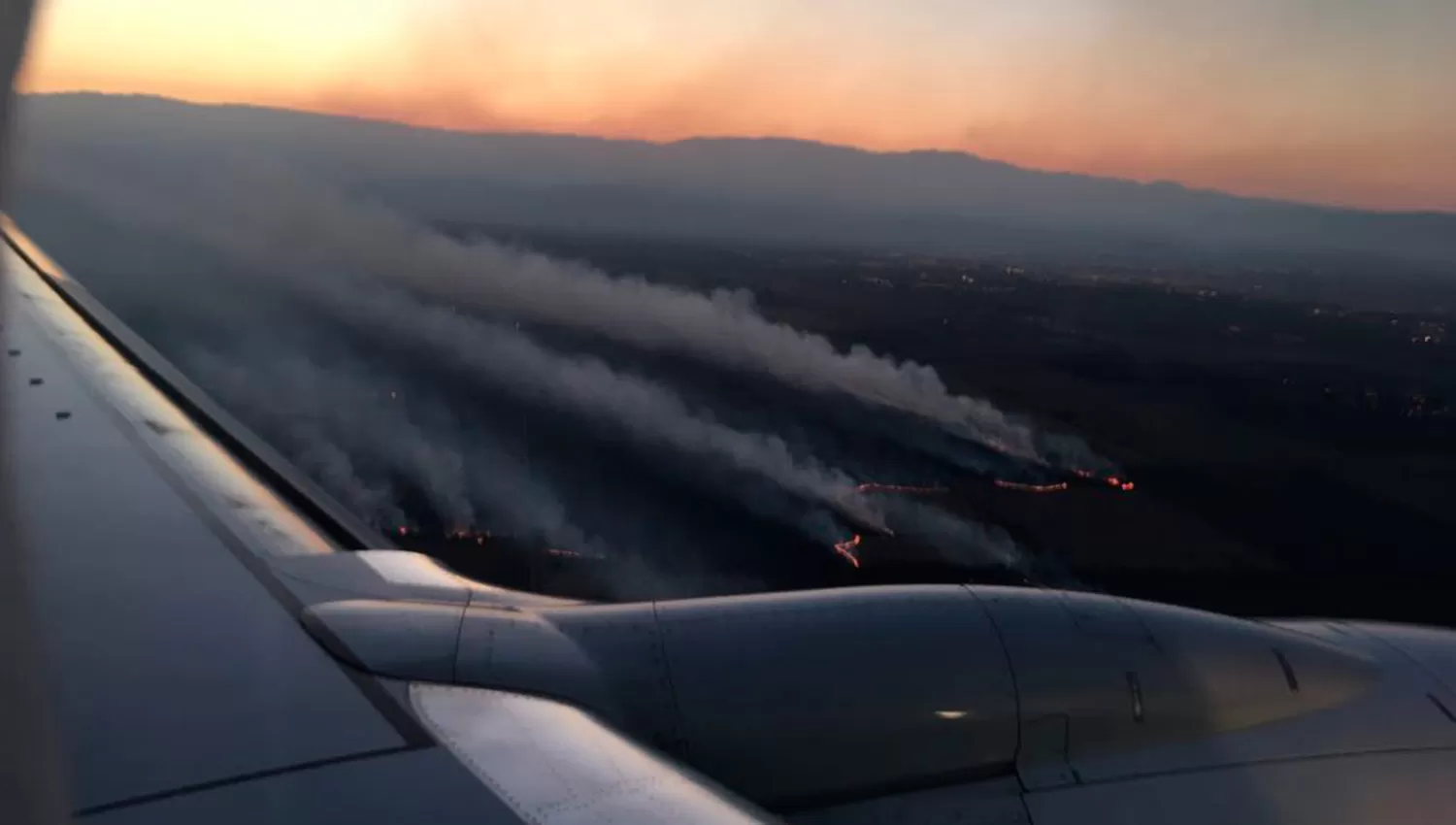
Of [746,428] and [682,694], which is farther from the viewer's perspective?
[746,428]

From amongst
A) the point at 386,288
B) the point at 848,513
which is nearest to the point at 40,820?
the point at 848,513

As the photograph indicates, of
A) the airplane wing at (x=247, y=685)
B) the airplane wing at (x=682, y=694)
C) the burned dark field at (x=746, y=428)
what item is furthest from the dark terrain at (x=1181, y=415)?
the airplane wing at (x=682, y=694)

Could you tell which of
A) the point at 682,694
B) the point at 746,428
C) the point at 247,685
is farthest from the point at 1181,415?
the point at 247,685

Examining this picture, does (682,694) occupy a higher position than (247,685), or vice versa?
(247,685)

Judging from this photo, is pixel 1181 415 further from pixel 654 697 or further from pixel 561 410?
pixel 654 697

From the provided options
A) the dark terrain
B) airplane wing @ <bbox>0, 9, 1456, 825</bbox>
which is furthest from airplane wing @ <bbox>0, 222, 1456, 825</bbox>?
the dark terrain

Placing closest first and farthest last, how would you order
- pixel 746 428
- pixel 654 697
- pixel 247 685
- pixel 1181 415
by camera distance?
pixel 247 685, pixel 654 697, pixel 746 428, pixel 1181 415

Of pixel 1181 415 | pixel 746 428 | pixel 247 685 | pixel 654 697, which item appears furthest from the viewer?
pixel 1181 415
